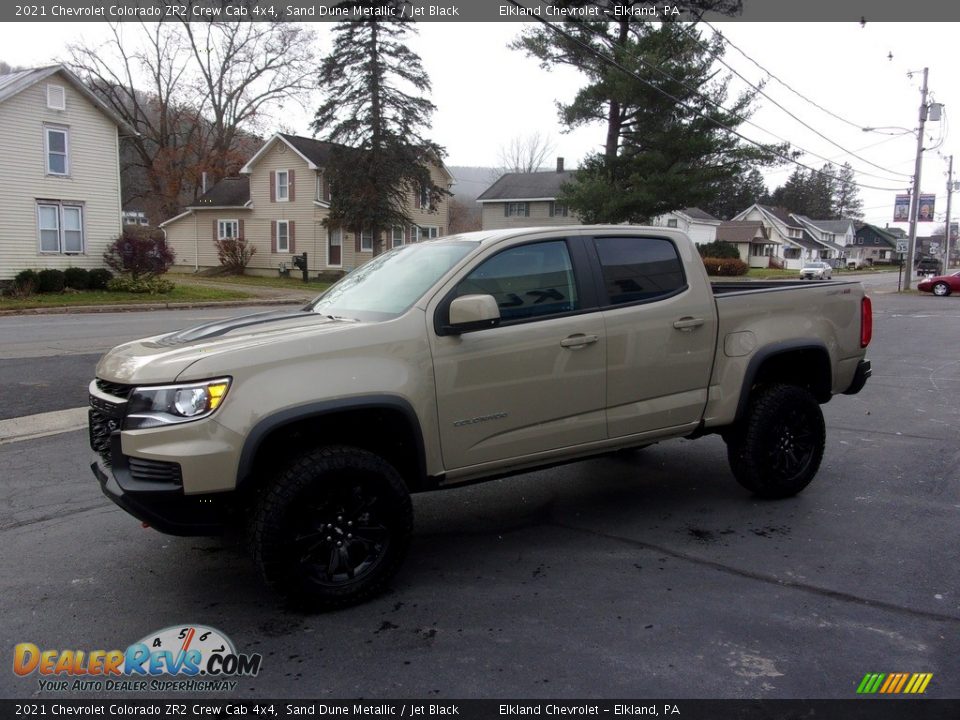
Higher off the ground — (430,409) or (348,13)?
(348,13)

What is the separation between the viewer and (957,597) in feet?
13.1

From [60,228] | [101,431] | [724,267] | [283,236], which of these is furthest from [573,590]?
[724,267]

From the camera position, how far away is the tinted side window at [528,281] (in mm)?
4352

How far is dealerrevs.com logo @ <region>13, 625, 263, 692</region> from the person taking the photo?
3.22 metres

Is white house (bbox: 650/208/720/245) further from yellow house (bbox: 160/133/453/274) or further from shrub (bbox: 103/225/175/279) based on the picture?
shrub (bbox: 103/225/175/279)

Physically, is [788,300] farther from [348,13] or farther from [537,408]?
[348,13]

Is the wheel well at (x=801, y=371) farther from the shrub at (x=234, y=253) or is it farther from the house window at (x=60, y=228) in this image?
the shrub at (x=234, y=253)

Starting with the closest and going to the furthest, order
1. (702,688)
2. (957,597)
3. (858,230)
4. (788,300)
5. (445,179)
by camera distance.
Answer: (702,688), (957,597), (788,300), (445,179), (858,230)

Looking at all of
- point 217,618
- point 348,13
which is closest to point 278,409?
point 217,618

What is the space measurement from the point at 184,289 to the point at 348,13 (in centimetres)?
1412

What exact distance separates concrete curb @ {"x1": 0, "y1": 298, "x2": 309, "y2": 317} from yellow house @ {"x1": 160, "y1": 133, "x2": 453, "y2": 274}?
33.9ft

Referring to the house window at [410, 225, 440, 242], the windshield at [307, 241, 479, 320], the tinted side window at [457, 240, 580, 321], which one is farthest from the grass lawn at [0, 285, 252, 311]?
the tinted side window at [457, 240, 580, 321]

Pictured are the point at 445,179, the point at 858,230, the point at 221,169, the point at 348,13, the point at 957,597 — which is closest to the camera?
the point at 957,597

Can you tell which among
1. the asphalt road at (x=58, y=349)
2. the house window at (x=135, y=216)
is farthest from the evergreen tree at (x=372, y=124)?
the house window at (x=135, y=216)
